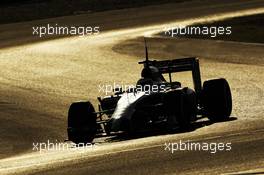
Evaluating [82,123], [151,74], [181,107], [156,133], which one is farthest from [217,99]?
[82,123]

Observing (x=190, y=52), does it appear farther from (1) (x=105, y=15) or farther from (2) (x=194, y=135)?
(2) (x=194, y=135)

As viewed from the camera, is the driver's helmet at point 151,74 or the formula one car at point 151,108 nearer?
the formula one car at point 151,108

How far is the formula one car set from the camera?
17.8 meters

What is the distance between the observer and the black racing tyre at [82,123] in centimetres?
1855

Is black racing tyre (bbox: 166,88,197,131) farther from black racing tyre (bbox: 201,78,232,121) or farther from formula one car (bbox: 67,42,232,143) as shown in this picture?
black racing tyre (bbox: 201,78,232,121)

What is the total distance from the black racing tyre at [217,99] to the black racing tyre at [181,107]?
126 centimetres

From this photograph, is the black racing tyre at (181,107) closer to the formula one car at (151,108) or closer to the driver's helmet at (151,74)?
the formula one car at (151,108)

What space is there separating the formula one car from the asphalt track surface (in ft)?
1.19

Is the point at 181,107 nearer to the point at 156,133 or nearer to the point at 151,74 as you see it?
the point at 156,133

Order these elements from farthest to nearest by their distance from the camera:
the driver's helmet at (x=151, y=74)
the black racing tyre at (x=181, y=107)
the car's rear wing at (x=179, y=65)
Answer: the car's rear wing at (x=179, y=65), the driver's helmet at (x=151, y=74), the black racing tyre at (x=181, y=107)

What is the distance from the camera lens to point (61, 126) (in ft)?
75.0

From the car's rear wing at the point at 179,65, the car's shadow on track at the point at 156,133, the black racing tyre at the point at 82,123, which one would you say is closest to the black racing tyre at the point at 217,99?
the car's shadow on track at the point at 156,133

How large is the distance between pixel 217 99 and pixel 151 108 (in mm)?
2023

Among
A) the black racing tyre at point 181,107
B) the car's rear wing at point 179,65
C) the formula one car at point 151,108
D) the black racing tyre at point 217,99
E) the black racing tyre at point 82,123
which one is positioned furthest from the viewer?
the car's rear wing at point 179,65
